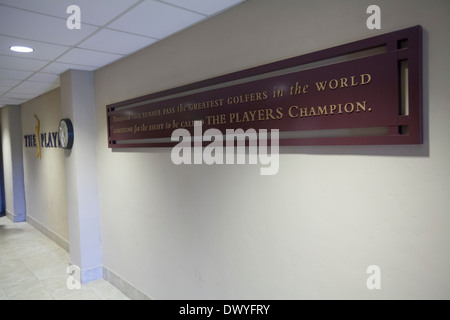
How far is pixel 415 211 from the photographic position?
53.6 inches

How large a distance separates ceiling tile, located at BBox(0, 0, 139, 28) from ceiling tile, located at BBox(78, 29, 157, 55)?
31 cm

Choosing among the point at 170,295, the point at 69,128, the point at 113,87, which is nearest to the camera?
the point at 170,295

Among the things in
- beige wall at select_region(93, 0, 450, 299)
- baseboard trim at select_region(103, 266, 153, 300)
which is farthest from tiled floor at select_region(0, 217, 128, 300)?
beige wall at select_region(93, 0, 450, 299)

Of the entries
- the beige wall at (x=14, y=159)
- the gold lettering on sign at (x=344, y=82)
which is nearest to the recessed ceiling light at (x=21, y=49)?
the gold lettering on sign at (x=344, y=82)

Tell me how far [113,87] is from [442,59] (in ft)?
9.94

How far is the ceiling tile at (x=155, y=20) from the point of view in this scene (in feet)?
6.79

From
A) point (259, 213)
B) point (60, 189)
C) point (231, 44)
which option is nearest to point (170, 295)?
point (259, 213)

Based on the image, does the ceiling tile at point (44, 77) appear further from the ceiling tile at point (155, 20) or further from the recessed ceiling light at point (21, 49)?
the ceiling tile at point (155, 20)

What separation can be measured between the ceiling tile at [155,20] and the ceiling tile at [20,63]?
142cm

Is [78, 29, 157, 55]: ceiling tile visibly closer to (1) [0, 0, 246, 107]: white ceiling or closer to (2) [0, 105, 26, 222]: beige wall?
(1) [0, 0, 246, 107]: white ceiling

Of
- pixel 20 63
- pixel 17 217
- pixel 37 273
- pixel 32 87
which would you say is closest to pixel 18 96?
pixel 32 87

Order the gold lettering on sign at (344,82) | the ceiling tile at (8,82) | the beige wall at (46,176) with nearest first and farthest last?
the gold lettering on sign at (344,82), the ceiling tile at (8,82), the beige wall at (46,176)

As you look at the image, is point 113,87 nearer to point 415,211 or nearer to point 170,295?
point 170,295

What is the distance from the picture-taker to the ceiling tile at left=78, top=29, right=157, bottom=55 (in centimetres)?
254
